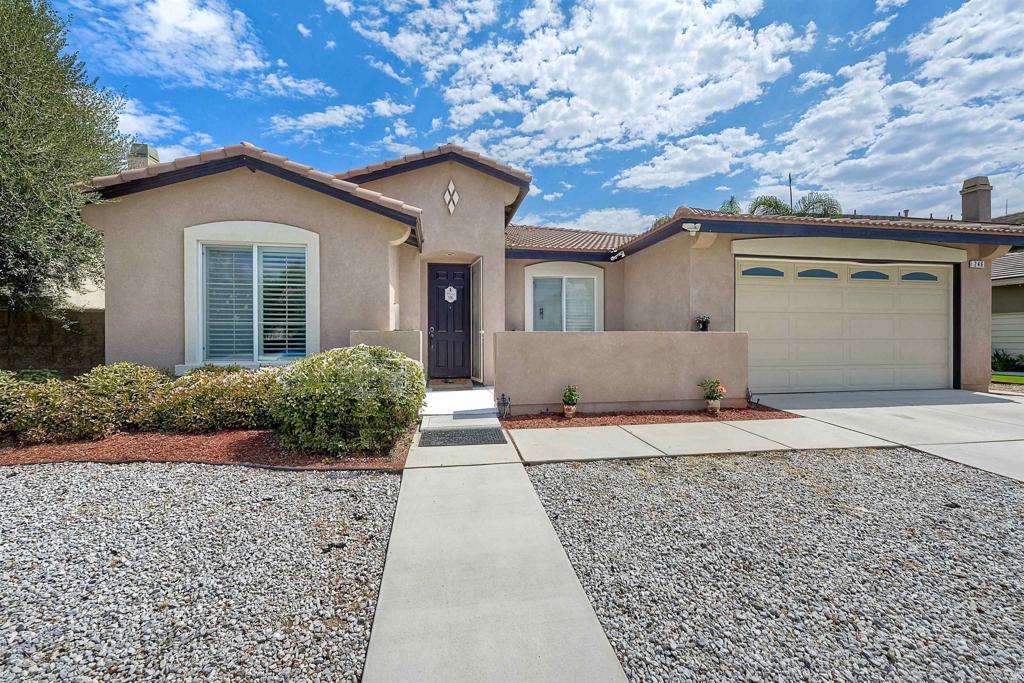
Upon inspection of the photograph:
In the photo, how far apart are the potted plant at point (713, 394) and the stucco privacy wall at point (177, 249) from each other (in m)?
6.02

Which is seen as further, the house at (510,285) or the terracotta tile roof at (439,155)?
the terracotta tile roof at (439,155)

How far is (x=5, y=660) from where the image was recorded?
2.02 meters

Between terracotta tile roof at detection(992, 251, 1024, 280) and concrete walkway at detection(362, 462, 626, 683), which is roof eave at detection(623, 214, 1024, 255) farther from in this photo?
terracotta tile roof at detection(992, 251, 1024, 280)

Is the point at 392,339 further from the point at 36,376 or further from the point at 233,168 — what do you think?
the point at 36,376

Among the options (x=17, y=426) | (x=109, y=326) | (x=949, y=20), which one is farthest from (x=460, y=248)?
(x=949, y=20)

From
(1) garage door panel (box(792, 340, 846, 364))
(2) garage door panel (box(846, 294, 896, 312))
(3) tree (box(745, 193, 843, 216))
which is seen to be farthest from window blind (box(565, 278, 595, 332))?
(3) tree (box(745, 193, 843, 216))

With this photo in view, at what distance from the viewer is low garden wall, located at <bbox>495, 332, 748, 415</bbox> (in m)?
7.19

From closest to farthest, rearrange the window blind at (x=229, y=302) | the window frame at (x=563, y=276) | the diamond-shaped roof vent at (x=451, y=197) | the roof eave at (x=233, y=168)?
the roof eave at (x=233, y=168)
the window blind at (x=229, y=302)
the diamond-shaped roof vent at (x=451, y=197)
the window frame at (x=563, y=276)

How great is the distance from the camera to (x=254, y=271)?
7355 mm

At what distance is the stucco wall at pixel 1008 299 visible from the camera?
53.1 ft

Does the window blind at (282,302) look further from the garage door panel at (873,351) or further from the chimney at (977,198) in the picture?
the chimney at (977,198)

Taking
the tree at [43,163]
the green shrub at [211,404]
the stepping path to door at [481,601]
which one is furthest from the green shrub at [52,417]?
the stepping path to door at [481,601]

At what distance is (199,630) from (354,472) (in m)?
2.27

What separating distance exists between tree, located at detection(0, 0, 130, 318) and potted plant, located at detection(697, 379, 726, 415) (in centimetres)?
1028
